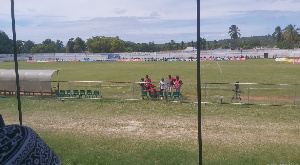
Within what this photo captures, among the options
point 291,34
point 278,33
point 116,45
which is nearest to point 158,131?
point 116,45

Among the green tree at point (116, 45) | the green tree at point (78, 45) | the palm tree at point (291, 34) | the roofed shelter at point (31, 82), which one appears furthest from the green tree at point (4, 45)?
the palm tree at point (291, 34)

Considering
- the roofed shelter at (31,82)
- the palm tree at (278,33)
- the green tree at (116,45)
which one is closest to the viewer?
the roofed shelter at (31,82)

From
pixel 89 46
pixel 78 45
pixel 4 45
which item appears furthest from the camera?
pixel 78 45

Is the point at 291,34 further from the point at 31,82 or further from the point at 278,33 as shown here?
the point at 31,82

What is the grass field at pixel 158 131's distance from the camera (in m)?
7.79

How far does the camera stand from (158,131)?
10.8 m

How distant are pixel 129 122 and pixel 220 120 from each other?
419 cm

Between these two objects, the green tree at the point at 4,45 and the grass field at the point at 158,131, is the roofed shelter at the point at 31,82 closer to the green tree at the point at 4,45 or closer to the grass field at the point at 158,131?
the grass field at the point at 158,131

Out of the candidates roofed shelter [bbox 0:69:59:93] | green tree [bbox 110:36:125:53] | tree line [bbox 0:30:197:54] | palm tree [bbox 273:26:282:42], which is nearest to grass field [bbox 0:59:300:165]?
roofed shelter [bbox 0:69:59:93]

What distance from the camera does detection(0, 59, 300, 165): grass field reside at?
779 cm

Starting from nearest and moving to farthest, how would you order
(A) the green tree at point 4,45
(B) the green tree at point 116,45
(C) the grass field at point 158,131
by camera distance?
(C) the grass field at point 158,131, (A) the green tree at point 4,45, (B) the green tree at point 116,45

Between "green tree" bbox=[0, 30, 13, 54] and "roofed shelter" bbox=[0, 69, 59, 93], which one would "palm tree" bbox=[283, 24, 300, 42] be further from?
"roofed shelter" bbox=[0, 69, 59, 93]

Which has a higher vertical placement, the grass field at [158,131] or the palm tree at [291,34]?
the palm tree at [291,34]

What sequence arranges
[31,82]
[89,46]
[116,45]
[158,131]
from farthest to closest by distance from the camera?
[89,46] < [116,45] < [31,82] < [158,131]
